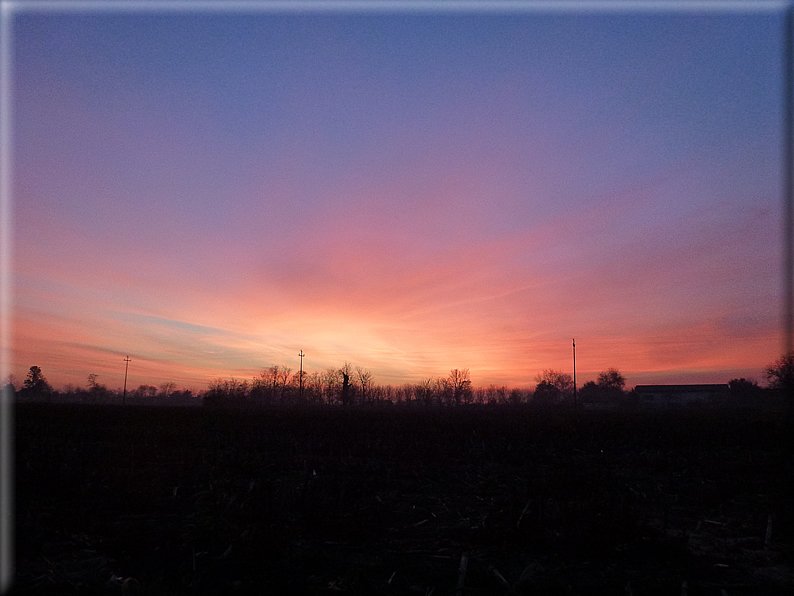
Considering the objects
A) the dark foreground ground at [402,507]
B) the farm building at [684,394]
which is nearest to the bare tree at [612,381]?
the farm building at [684,394]

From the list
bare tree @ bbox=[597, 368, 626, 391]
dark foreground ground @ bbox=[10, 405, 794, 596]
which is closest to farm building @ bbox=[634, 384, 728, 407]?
bare tree @ bbox=[597, 368, 626, 391]

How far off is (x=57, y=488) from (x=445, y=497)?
1230 cm

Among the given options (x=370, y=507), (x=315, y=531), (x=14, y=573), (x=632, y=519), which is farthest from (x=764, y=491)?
(x=14, y=573)

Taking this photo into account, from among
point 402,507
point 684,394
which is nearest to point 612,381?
point 684,394

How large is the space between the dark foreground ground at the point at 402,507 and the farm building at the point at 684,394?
236 feet

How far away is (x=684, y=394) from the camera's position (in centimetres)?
9062

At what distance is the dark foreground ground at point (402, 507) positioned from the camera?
29.0ft

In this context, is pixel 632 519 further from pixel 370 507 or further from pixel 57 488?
pixel 57 488

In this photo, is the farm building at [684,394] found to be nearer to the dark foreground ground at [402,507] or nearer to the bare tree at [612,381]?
the bare tree at [612,381]

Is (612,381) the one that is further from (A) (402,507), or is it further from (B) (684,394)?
(A) (402,507)

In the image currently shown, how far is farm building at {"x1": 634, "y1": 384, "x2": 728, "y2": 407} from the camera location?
84625mm

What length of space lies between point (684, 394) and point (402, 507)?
9712 centimetres

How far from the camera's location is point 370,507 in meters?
13.5

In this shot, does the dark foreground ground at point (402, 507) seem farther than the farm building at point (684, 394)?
No
